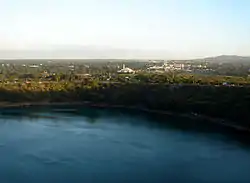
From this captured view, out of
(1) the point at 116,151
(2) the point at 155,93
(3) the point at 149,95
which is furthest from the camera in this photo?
(3) the point at 149,95

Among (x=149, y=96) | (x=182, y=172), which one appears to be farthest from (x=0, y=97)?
(x=182, y=172)

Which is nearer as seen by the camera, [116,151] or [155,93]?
[116,151]

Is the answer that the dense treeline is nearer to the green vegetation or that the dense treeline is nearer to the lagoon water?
the green vegetation

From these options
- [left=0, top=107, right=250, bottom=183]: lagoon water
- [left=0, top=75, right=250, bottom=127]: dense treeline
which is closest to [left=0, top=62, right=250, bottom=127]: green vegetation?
[left=0, top=75, right=250, bottom=127]: dense treeline

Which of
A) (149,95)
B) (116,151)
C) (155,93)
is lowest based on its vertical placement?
(116,151)

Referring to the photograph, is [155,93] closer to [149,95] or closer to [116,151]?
[149,95]

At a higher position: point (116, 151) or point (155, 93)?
point (155, 93)

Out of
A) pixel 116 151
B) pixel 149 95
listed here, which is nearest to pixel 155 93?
pixel 149 95

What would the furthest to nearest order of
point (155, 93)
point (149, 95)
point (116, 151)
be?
point (149, 95)
point (155, 93)
point (116, 151)


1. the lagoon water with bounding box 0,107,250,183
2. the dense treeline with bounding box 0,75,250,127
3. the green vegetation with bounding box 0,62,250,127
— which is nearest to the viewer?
the lagoon water with bounding box 0,107,250,183
